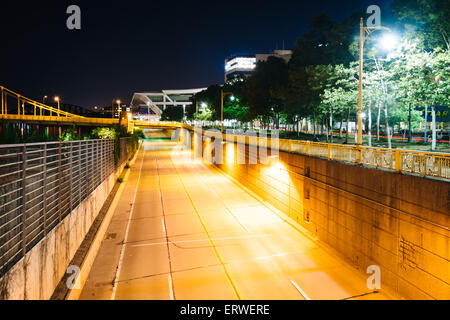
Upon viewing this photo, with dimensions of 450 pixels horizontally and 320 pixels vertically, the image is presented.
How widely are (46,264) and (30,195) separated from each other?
1479 millimetres

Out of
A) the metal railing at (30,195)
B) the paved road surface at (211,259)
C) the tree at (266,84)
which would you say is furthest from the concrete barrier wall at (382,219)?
the tree at (266,84)

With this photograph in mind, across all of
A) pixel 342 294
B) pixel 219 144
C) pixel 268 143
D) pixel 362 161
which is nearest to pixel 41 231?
pixel 342 294

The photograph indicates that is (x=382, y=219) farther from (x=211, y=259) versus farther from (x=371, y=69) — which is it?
(x=371, y=69)

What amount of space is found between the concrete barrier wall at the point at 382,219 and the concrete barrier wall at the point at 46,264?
954 cm

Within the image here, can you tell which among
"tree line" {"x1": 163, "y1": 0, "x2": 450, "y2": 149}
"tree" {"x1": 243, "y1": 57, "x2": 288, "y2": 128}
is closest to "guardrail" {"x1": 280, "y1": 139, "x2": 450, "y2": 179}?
"tree line" {"x1": 163, "y1": 0, "x2": 450, "y2": 149}

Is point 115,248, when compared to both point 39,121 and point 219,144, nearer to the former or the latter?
point 219,144

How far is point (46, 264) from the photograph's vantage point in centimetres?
679

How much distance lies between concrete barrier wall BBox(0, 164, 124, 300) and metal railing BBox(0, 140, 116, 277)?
0.52 ft

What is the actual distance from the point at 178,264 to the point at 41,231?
6.49 m

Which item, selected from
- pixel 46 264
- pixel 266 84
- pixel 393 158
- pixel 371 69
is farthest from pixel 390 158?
pixel 266 84

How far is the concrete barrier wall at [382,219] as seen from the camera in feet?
29.1

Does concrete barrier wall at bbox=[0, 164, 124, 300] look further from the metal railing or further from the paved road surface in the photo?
the paved road surface

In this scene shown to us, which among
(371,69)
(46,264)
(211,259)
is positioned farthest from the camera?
(371,69)

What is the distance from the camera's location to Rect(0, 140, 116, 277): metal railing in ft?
17.4
